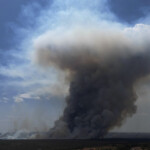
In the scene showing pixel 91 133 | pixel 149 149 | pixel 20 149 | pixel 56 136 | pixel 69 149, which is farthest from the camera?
pixel 56 136

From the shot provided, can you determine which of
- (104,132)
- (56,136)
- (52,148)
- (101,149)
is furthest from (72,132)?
(101,149)

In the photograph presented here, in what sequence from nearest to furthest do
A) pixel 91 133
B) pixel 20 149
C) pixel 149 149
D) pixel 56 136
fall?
pixel 149 149 → pixel 20 149 → pixel 91 133 → pixel 56 136

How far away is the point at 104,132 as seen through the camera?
191875mm

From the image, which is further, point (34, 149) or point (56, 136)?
point (56, 136)

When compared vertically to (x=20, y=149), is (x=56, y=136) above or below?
above

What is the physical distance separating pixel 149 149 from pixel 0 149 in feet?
245

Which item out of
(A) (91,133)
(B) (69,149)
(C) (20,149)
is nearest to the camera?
(B) (69,149)

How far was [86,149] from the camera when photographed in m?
108

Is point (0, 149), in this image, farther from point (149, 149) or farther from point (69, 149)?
point (149, 149)

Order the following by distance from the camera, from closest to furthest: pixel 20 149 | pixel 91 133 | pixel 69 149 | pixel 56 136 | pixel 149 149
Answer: pixel 149 149
pixel 69 149
pixel 20 149
pixel 91 133
pixel 56 136

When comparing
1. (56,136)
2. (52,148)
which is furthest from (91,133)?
(52,148)

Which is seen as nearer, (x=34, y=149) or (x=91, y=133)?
(x=34, y=149)

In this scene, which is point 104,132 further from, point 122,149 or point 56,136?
point 122,149

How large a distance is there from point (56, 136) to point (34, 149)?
8208 cm
